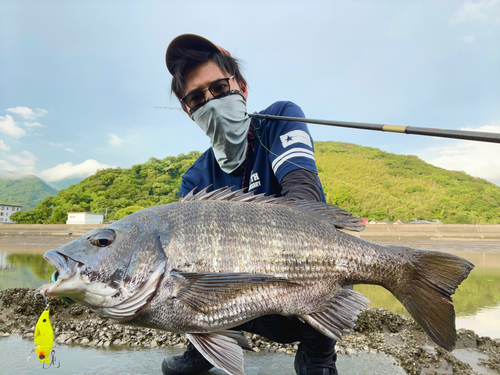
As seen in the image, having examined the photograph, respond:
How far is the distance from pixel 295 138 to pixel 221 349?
68.2 inches

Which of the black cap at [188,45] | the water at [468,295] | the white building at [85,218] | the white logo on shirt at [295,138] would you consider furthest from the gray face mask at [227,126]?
the white building at [85,218]

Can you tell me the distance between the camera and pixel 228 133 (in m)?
2.81

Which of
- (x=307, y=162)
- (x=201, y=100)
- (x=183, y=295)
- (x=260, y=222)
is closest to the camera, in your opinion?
(x=183, y=295)

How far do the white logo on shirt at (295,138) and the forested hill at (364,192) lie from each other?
35.5m

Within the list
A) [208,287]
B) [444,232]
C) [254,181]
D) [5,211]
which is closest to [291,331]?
[208,287]

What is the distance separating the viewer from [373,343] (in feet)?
9.85

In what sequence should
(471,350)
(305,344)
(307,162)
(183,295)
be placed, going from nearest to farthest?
(183,295), (305,344), (307,162), (471,350)

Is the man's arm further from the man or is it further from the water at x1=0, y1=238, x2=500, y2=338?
the water at x1=0, y1=238, x2=500, y2=338

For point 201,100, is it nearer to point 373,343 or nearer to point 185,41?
point 185,41

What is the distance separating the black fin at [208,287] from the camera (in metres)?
1.35

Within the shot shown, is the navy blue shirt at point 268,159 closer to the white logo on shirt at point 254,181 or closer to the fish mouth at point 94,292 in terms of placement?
the white logo on shirt at point 254,181

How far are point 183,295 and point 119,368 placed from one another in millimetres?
1645

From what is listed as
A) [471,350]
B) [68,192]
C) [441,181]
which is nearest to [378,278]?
[471,350]

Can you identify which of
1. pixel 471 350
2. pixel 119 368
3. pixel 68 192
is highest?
pixel 68 192
